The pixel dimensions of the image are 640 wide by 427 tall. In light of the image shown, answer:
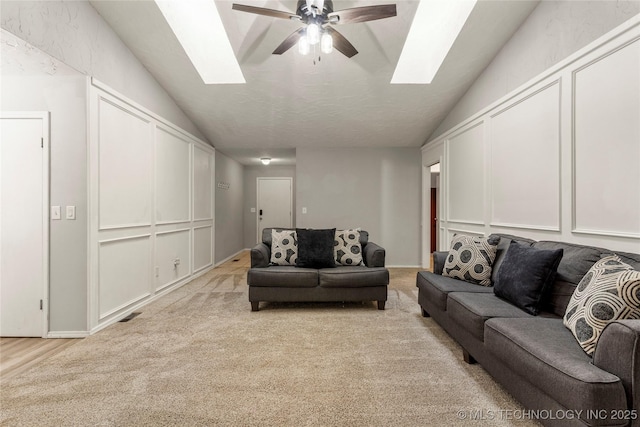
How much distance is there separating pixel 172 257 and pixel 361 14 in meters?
3.73

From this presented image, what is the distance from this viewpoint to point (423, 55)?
12.3 feet

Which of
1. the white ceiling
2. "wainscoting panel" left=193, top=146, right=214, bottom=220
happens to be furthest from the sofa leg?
"wainscoting panel" left=193, top=146, right=214, bottom=220

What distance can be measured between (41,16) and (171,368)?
2.75 meters

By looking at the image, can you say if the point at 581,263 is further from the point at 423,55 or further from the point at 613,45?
the point at 423,55

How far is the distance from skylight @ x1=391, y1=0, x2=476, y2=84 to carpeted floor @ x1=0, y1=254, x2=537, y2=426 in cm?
305

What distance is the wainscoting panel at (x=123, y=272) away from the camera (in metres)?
2.81

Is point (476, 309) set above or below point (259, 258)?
below

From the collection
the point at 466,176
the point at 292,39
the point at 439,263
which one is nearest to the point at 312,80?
the point at 292,39

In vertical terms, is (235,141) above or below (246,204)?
above

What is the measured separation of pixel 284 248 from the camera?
3.57 m

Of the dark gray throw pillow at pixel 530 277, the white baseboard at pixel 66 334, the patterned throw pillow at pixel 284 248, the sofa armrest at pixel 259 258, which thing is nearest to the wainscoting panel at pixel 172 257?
the white baseboard at pixel 66 334

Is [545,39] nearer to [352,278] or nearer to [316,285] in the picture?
[352,278]

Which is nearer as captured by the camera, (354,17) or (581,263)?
(581,263)

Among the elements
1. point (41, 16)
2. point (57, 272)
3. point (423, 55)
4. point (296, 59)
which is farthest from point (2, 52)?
point (423, 55)
